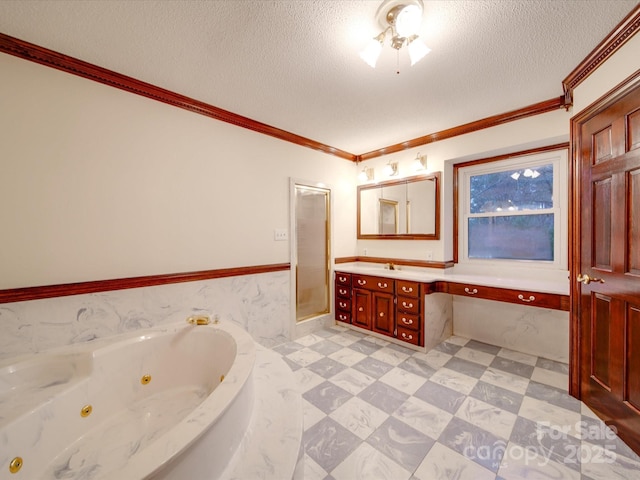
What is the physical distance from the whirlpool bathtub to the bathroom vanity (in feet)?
6.00

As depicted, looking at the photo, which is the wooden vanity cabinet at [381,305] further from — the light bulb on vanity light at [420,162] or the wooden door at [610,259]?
the light bulb on vanity light at [420,162]

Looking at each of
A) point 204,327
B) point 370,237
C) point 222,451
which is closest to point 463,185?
point 370,237

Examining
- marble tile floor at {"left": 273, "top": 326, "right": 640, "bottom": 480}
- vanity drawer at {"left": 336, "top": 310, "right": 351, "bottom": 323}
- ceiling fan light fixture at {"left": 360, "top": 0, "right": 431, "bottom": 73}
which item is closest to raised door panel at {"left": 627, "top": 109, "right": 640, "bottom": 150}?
ceiling fan light fixture at {"left": 360, "top": 0, "right": 431, "bottom": 73}

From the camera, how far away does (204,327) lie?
6.33 ft

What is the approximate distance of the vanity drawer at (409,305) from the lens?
9.30 ft

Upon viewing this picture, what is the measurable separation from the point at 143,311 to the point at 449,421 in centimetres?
237

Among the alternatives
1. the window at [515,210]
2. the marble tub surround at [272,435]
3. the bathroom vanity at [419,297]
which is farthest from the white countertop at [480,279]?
the marble tub surround at [272,435]

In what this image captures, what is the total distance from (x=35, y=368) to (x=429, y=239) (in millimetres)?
3511

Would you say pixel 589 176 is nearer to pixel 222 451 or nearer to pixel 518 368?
pixel 518 368

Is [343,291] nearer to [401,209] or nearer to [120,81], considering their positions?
[401,209]

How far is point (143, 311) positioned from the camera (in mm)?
2107

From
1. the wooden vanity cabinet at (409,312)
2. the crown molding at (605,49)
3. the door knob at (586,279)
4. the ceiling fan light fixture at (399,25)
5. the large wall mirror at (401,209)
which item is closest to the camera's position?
the ceiling fan light fixture at (399,25)

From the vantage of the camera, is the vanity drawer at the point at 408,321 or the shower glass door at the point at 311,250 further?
the shower glass door at the point at 311,250

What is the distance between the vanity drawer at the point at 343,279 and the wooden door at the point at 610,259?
214cm
